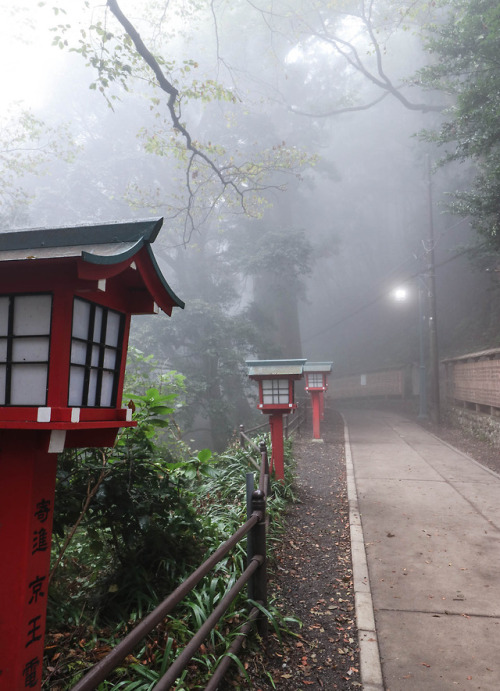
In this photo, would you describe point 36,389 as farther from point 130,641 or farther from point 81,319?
point 130,641

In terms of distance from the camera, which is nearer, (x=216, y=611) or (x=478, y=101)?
(x=216, y=611)

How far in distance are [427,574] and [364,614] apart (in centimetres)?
118

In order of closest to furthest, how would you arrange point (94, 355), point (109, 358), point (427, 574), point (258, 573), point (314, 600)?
point (94, 355) → point (109, 358) → point (258, 573) → point (314, 600) → point (427, 574)

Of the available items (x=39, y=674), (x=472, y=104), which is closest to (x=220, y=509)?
(x=39, y=674)

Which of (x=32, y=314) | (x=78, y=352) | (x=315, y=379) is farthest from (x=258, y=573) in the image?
(x=315, y=379)

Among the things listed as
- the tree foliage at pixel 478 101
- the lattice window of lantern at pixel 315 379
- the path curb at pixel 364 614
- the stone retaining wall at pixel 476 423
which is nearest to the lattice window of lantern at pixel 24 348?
the path curb at pixel 364 614

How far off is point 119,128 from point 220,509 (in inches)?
1146

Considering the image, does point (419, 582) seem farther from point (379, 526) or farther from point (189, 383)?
point (189, 383)

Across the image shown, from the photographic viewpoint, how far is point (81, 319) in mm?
2477

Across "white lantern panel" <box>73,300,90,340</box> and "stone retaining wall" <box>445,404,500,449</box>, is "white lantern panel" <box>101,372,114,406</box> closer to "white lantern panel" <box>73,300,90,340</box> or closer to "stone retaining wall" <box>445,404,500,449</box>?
"white lantern panel" <box>73,300,90,340</box>

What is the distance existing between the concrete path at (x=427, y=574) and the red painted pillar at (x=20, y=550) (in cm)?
231

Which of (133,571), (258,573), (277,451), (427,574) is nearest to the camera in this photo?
(258,573)

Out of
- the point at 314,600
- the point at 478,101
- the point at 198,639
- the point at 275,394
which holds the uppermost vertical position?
the point at 478,101

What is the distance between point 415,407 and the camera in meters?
23.2
